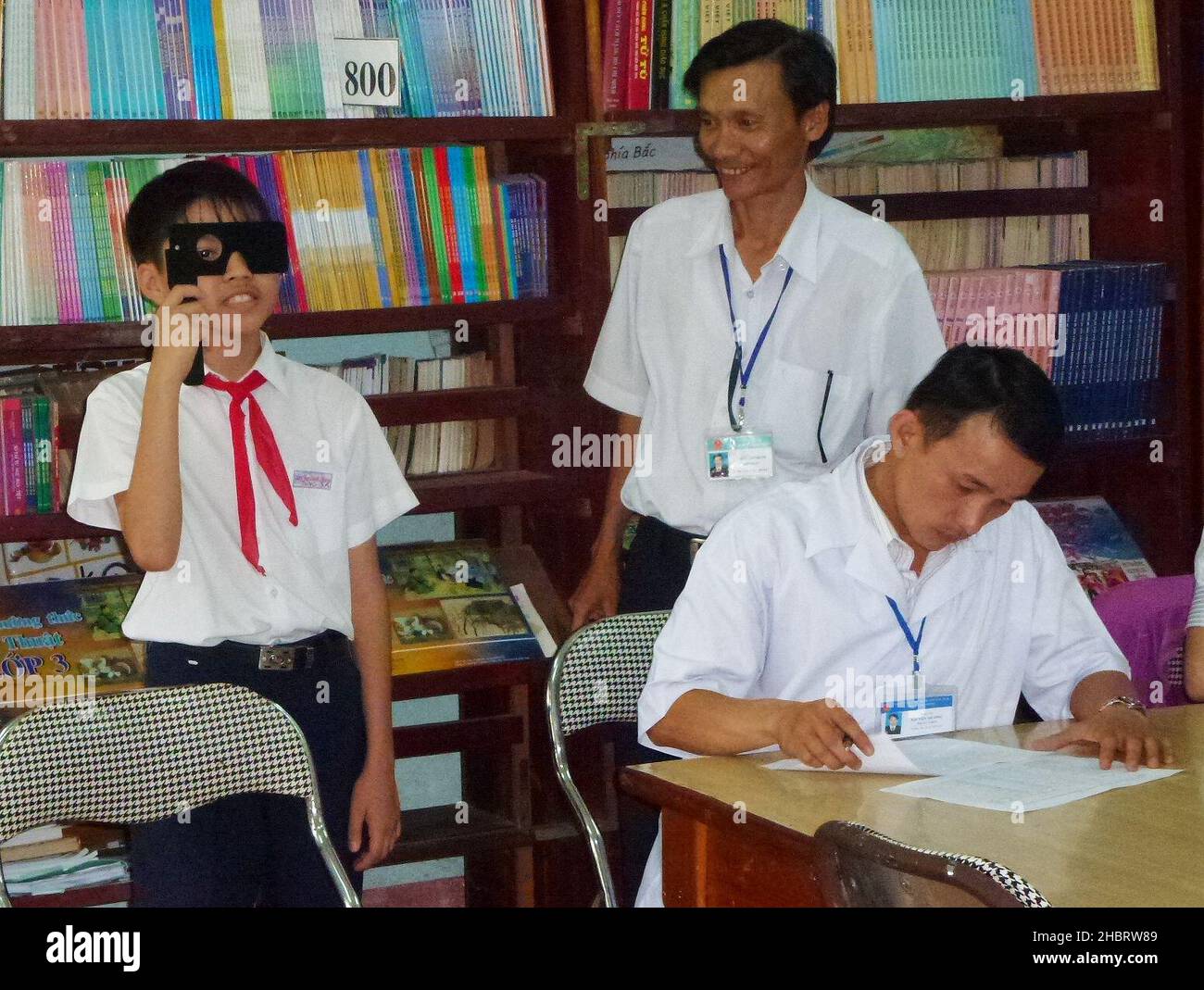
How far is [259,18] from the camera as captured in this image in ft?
9.60

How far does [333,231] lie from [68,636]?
901mm

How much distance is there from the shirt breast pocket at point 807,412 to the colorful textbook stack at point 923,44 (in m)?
0.71

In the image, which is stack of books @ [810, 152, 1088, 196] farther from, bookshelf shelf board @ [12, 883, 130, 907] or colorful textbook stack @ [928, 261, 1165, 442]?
bookshelf shelf board @ [12, 883, 130, 907]

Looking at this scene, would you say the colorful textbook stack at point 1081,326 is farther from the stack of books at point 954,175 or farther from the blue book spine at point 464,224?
the blue book spine at point 464,224

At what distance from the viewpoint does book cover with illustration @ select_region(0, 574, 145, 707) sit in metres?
2.85

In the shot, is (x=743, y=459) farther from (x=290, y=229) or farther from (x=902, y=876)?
(x=902, y=876)

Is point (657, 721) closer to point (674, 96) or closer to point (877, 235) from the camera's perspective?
point (877, 235)

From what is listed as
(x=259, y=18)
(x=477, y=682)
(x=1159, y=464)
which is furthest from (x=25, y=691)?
(x=1159, y=464)

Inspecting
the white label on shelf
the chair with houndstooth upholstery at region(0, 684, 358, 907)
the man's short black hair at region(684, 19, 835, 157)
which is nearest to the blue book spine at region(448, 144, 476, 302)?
the white label on shelf

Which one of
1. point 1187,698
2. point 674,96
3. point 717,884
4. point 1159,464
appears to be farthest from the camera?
point 1159,464

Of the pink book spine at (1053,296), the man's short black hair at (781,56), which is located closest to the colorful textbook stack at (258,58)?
the man's short black hair at (781,56)

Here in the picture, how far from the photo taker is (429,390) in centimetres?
319

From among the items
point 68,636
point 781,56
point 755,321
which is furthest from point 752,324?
point 68,636
